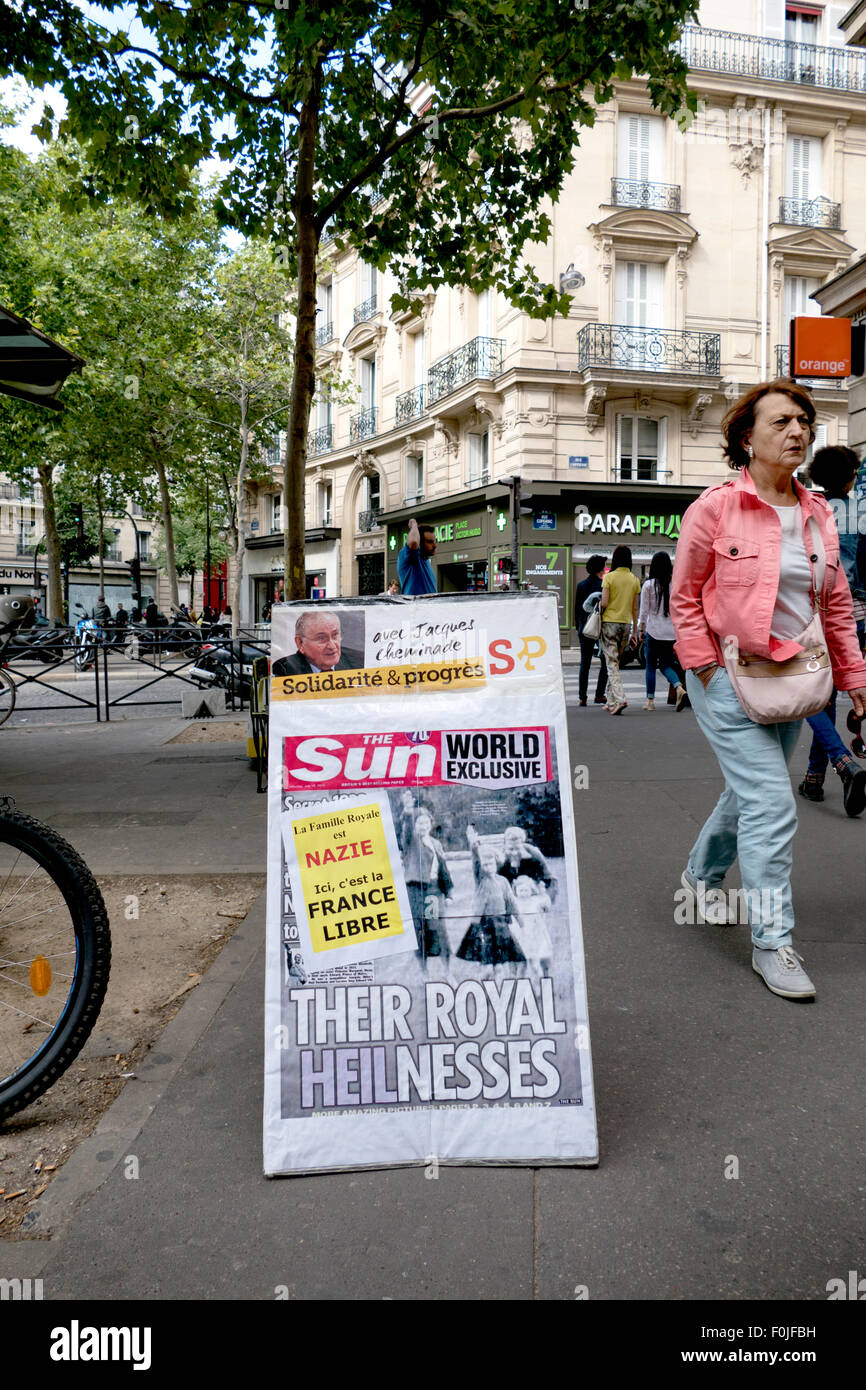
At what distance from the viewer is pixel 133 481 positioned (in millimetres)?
38062

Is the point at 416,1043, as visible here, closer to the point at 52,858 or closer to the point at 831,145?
the point at 52,858

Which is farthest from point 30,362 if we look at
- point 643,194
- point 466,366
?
point 643,194

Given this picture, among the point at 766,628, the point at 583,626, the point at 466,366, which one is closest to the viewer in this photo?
the point at 766,628

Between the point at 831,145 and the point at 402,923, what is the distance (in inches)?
1236

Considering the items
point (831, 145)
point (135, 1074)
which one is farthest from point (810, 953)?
point (831, 145)

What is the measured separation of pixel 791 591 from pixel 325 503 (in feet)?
119

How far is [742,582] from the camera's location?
3.17 meters

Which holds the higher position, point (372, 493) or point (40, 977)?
point (372, 493)

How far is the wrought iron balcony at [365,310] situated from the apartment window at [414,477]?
5699mm

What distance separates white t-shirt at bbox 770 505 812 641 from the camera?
3.16 metres

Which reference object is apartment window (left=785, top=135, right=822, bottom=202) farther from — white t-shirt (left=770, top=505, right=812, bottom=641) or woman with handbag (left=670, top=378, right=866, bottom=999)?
white t-shirt (left=770, top=505, right=812, bottom=641)

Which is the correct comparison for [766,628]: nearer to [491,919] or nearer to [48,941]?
[491,919]

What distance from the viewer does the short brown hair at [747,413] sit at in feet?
10.5

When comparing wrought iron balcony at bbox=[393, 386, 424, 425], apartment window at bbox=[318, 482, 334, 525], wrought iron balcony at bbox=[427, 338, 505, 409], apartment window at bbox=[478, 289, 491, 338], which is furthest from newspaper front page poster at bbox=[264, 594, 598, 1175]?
apartment window at bbox=[318, 482, 334, 525]
